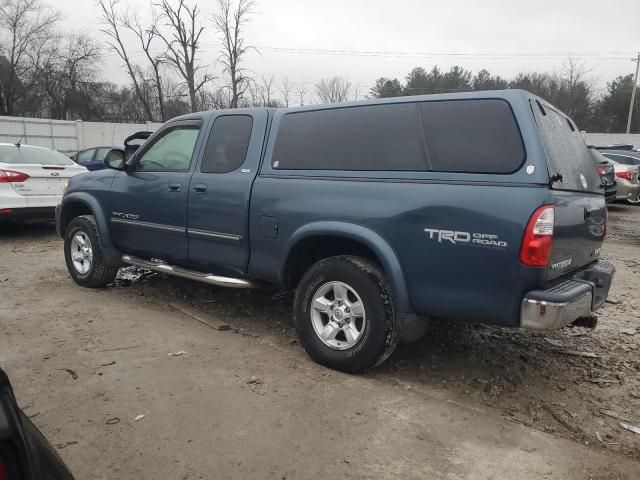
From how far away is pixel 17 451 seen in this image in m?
1.17

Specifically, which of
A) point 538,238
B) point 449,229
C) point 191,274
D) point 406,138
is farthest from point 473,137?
point 191,274

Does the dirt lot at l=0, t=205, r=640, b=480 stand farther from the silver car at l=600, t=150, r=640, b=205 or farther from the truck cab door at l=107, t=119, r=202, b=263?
the silver car at l=600, t=150, r=640, b=205

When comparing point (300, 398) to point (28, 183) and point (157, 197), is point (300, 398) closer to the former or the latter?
point (157, 197)

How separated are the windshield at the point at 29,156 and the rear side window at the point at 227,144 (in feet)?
16.8

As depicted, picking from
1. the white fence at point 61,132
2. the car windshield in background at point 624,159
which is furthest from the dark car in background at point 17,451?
the white fence at point 61,132

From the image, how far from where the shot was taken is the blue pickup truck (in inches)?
113

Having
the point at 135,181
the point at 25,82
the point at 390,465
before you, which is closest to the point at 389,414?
the point at 390,465

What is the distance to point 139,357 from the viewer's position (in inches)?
150

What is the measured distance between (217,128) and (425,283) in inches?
98.3

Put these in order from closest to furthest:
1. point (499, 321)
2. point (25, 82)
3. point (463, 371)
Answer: point (499, 321) < point (463, 371) < point (25, 82)

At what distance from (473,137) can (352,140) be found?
0.92m

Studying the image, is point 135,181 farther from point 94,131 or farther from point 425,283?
point 94,131

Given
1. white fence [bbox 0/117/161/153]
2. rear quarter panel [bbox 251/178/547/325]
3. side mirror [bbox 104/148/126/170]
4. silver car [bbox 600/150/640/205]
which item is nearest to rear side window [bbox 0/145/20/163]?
side mirror [bbox 104/148/126/170]

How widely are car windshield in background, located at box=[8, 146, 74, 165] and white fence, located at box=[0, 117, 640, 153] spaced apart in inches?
668
